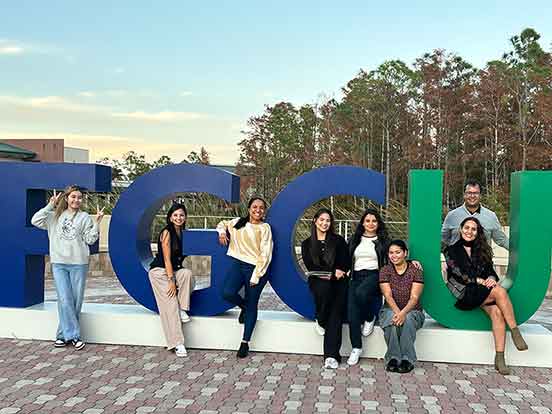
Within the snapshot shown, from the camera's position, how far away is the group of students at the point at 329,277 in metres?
5.44

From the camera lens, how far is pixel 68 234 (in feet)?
19.2

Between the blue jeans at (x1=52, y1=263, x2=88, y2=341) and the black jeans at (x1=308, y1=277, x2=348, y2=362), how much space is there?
→ 7.76 ft

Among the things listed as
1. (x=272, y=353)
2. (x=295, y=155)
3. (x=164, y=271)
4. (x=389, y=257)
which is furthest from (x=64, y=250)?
(x=295, y=155)

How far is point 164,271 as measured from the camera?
19.2ft

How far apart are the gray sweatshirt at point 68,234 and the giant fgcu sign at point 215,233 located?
0.30m

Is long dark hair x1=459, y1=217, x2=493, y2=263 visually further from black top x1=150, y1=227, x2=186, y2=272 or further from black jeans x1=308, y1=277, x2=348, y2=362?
black top x1=150, y1=227, x2=186, y2=272

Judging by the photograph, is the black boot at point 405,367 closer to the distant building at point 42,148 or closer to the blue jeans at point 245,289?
the blue jeans at point 245,289

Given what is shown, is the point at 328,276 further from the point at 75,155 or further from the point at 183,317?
the point at 75,155

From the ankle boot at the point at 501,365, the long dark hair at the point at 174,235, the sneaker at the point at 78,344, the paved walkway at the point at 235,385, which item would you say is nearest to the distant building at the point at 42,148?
the sneaker at the point at 78,344

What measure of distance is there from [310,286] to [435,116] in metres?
22.0

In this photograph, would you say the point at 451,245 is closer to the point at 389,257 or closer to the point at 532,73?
the point at 389,257

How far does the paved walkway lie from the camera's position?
4297 mm

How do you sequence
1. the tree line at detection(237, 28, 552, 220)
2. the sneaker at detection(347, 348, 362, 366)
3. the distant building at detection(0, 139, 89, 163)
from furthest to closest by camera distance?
the distant building at detection(0, 139, 89, 163) → the tree line at detection(237, 28, 552, 220) → the sneaker at detection(347, 348, 362, 366)

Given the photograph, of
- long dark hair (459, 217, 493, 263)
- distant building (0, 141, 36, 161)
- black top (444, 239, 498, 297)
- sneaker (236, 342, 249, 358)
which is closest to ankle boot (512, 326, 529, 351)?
black top (444, 239, 498, 297)
